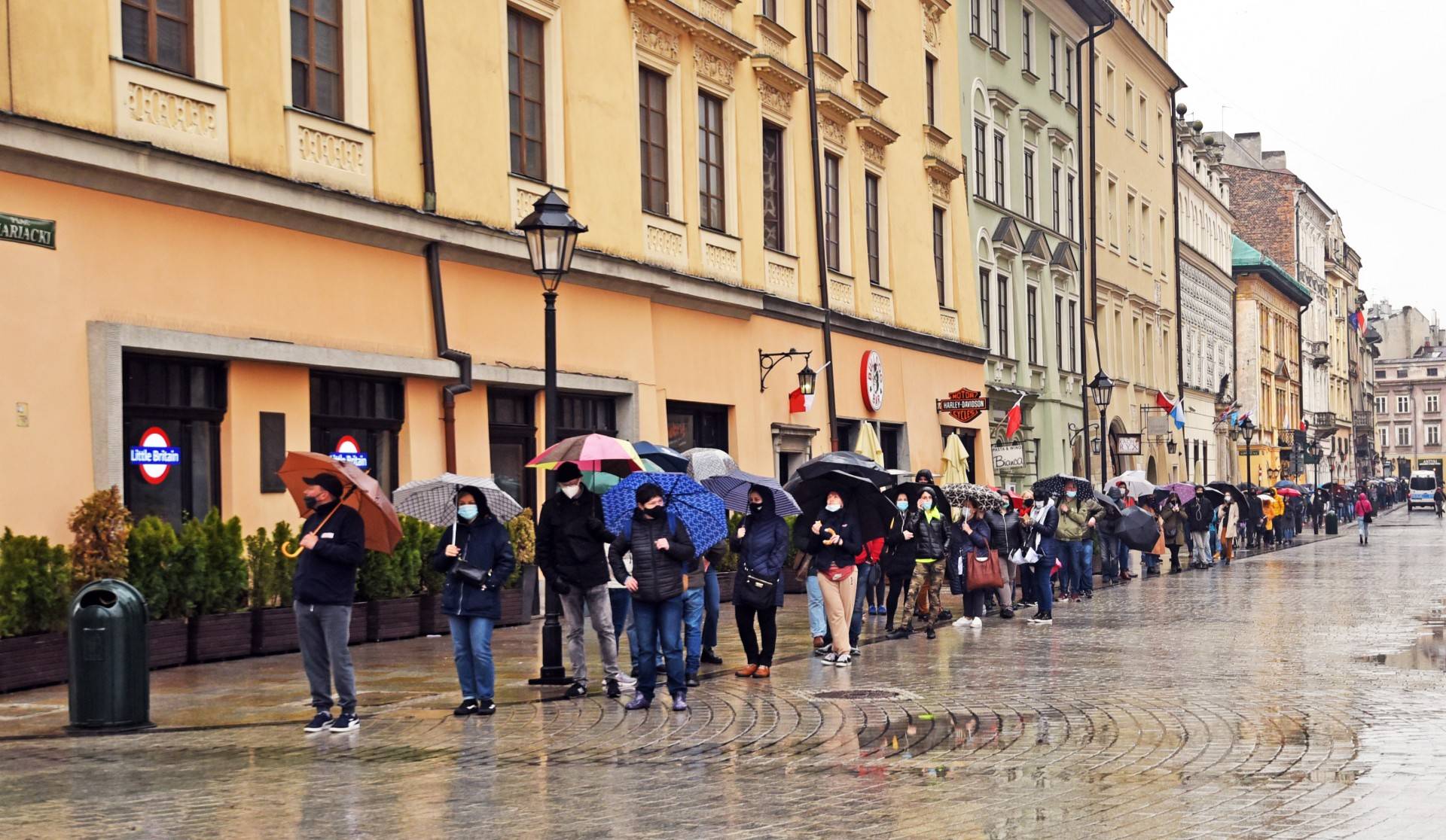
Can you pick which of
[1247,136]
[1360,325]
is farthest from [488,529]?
[1360,325]

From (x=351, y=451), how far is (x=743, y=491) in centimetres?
449

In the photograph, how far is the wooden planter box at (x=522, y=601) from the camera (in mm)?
20438

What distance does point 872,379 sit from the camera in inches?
1272

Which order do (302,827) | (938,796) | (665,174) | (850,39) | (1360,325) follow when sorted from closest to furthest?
(302,827)
(938,796)
(665,174)
(850,39)
(1360,325)

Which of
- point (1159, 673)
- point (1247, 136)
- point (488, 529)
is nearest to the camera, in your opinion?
point (488, 529)

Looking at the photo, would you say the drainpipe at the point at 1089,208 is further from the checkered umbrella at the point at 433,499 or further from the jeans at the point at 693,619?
the checkered umbrella at the point at 433,499

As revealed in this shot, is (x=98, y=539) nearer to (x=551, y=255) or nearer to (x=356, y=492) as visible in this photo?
(x=356, y=492)

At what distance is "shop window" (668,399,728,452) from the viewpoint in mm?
26031

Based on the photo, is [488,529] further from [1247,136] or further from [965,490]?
[1247,136]

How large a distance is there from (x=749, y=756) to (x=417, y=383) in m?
10.2

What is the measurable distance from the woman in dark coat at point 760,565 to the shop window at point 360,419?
484cm

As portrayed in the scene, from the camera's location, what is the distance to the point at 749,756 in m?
10.7

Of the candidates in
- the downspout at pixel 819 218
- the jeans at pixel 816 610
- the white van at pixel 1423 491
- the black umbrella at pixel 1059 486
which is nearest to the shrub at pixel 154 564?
the jeans at pixel 816 610

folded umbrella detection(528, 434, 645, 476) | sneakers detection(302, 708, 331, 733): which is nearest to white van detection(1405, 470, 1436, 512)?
folded umbrella detection(528, 434, 645, 476)
